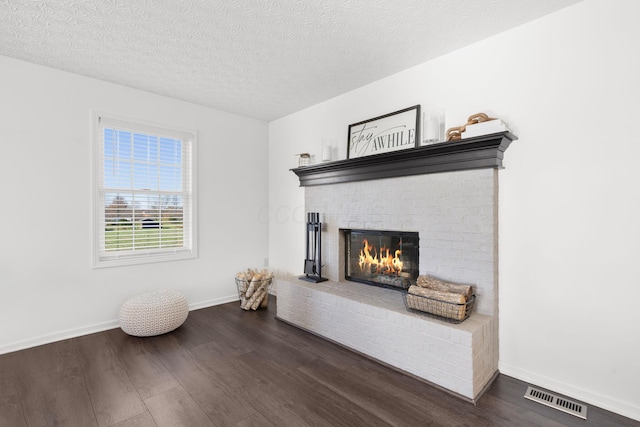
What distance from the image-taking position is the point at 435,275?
260cm

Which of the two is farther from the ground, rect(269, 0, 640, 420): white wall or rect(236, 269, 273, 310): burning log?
rect(269, 0, 640, 420): white wall

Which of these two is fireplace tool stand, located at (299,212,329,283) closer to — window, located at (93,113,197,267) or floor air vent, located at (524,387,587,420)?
window, located at (93,113,197,267)

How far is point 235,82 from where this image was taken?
127 inches

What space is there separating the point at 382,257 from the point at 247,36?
2.29 meters

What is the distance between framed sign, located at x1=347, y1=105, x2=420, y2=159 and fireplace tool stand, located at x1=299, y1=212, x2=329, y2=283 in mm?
821

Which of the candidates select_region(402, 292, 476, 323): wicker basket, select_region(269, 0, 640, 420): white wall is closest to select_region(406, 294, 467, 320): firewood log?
select_region(402, 292, 476, 323): wicker basket

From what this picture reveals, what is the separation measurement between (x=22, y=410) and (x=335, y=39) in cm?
324

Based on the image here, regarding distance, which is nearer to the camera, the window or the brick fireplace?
the brick fireplace

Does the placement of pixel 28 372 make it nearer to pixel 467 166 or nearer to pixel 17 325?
pixel 17 325

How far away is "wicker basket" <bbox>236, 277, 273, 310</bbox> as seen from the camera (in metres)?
3.80

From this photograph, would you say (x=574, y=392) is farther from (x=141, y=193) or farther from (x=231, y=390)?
(x=141, y=193)

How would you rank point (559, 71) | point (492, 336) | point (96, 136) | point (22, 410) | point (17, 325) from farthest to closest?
1. point (96, 136)
2. point (17, 325)
3. point (492, 336)
4. point (559, 71)
5. point (22, 410)

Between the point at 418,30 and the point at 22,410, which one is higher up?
the point at 418,30

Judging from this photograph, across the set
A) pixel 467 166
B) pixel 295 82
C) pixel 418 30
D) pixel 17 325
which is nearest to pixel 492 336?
pixel 467 166
